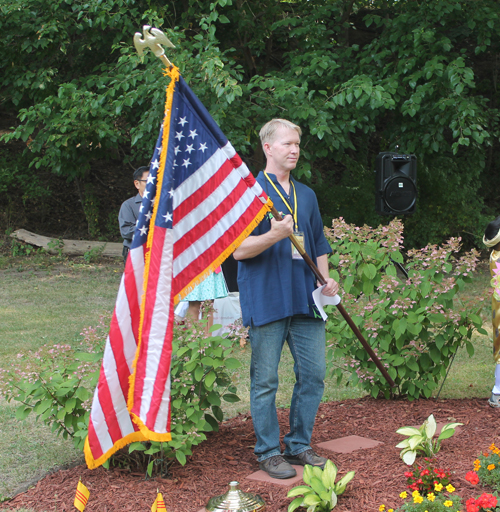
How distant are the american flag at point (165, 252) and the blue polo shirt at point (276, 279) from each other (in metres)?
0.27

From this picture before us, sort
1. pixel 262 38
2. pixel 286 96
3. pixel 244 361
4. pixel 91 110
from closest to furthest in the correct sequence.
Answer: pixel 244 361
pixel 286 96
pixel 91 110
pixel 262 38

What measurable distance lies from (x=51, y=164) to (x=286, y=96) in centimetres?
568

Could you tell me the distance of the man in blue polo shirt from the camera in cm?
340

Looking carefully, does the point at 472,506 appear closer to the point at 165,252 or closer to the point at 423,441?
the point at 423,441

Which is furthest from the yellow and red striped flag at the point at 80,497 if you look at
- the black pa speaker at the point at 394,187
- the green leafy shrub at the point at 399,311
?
the black pa speaker at the point at 394,187

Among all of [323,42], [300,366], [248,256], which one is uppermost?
[323,42]

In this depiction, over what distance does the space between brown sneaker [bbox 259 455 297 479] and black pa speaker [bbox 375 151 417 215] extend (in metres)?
5.14

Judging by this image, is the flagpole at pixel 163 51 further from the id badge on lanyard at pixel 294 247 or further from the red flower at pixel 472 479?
the red flower at pixel 472 479

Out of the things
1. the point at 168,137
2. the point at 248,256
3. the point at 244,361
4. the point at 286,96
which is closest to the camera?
the point at 168,137

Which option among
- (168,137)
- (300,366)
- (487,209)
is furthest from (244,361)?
(487,209)

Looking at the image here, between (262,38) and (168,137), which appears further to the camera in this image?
(262,38)

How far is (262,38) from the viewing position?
11906 mm

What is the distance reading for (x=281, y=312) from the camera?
11.0 ft

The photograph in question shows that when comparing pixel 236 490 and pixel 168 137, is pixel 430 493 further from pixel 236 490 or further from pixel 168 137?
pixel 168 137
